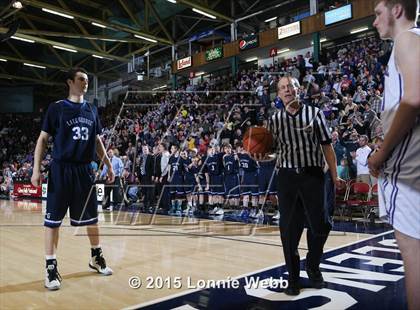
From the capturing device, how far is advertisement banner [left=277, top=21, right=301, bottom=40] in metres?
16.9

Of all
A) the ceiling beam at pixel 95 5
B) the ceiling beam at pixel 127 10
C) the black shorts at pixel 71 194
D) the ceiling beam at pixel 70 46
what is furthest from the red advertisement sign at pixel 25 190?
the black shorts at pixel 71 194

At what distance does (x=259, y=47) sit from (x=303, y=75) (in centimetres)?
480

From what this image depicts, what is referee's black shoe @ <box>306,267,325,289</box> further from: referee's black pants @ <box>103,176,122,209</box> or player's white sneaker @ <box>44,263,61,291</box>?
referee's black pants @ <box>103,176,122,209</box>

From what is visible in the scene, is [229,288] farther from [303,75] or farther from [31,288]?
[303,75]

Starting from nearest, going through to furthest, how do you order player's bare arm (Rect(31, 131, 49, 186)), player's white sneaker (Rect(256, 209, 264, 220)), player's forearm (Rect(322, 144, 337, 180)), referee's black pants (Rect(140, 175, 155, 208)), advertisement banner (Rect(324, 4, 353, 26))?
player's forearm (Rect(322, 144, 337, 180)), player's bare arm (Rect(31, 131, 49, 186)), player's white sneaker (Rect(256, 209, 264, 220)), referee's black pants (Rect(140, 175, 155, 208)), advertisement banner (Rect(324, 4, 353, 26))

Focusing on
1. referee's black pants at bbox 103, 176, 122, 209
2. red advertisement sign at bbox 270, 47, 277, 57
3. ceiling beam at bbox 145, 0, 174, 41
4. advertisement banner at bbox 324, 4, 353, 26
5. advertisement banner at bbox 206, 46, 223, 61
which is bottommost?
referee's black pants at bbox 103, 176, 122, 209

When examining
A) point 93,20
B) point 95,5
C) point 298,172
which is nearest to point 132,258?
point 298,172

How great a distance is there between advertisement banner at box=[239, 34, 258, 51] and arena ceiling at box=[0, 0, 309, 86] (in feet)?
A: 6.54

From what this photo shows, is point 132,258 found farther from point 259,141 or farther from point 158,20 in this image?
point 158,20

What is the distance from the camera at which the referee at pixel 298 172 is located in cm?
311

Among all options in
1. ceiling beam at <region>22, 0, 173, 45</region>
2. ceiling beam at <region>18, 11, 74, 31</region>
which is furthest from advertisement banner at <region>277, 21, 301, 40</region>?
ceiling beam at <region>18, 11, 74, 31</region>

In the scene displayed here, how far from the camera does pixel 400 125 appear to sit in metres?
1.48

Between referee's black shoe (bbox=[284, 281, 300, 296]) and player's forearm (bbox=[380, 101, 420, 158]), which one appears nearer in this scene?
player's forearm (bbox=[380, 101, 420, 158])

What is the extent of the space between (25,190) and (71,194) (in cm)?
1454
